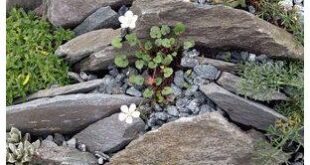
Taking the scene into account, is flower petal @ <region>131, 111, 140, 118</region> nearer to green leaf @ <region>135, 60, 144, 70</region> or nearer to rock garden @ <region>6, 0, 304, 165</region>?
rock garden @ <region>6, 0, 304, 165</region>

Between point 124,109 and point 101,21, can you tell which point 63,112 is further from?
point 101,21

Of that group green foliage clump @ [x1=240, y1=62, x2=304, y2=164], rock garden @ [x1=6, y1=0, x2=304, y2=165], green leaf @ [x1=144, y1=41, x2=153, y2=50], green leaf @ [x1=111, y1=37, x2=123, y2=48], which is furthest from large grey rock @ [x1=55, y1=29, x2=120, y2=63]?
green foliage clump @ [x1=240, y1=62, x2=304, y2=164]

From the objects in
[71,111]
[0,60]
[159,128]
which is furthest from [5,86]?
[159,128]

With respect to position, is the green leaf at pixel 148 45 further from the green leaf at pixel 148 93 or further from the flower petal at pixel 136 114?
the flower petal at pixel 136 114

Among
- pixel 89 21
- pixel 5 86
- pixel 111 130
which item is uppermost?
pixel 89 21

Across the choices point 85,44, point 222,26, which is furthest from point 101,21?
point 222,26

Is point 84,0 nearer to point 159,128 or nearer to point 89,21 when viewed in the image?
point 89,21

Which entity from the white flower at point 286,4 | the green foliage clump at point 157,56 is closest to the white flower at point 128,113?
the green foliage clump at point 157,56
